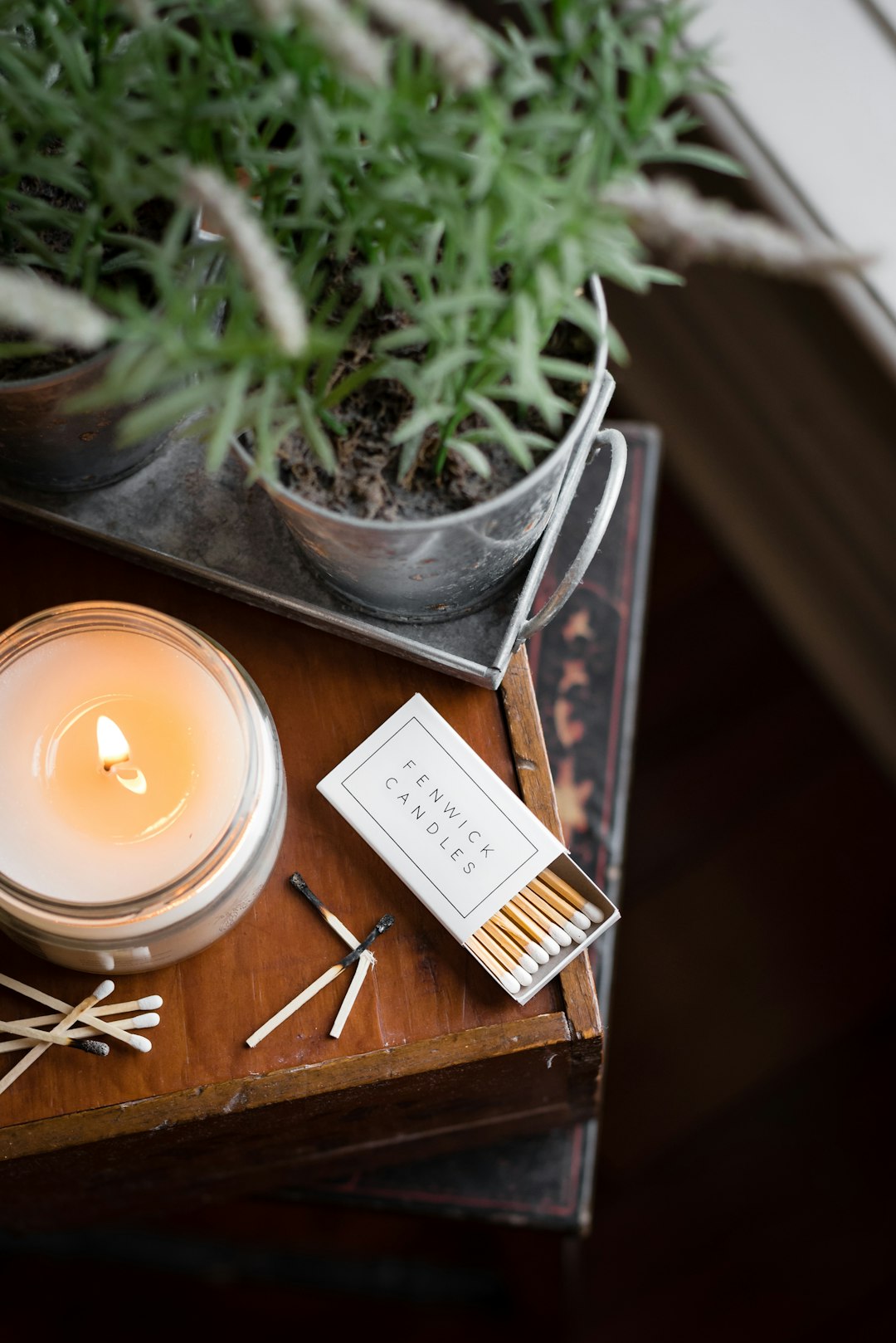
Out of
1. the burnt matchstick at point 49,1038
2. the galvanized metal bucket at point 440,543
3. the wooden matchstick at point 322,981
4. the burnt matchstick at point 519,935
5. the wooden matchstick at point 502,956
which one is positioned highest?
the galvanized metal bucket at point 440,543

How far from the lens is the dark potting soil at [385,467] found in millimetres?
454

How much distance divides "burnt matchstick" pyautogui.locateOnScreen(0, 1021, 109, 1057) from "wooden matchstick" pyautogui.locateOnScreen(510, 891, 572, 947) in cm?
20

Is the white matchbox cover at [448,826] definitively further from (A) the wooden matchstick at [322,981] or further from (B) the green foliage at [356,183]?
(B) the green foliage at [356,183]

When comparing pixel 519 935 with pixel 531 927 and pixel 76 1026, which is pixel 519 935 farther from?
pixel 76 1026

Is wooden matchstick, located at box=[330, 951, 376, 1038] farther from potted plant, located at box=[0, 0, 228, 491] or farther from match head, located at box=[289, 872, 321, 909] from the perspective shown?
potted plant, located at box=[0, 0, 228, 491]

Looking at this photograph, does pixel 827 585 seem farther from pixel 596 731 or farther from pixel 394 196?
pixel 394 196

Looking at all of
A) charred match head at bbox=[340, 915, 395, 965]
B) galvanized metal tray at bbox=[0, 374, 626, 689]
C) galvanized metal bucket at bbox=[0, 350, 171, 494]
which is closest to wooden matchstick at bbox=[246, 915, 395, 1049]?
charred match head at bbox=[340, 915, 395, 965]

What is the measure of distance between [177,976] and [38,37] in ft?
1.31

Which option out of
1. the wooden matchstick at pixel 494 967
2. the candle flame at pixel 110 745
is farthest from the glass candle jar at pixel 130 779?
the wooden matchstick at pixel 494 967

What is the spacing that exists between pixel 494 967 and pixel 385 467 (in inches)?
9.1

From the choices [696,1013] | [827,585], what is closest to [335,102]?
[827,585]

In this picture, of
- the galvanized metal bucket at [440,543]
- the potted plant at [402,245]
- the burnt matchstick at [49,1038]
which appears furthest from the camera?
the burnt matchstick at [49,1038]

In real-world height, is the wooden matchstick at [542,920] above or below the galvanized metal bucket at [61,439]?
below

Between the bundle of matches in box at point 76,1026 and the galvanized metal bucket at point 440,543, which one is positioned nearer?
the galvanized metal bucket at point 440,543
